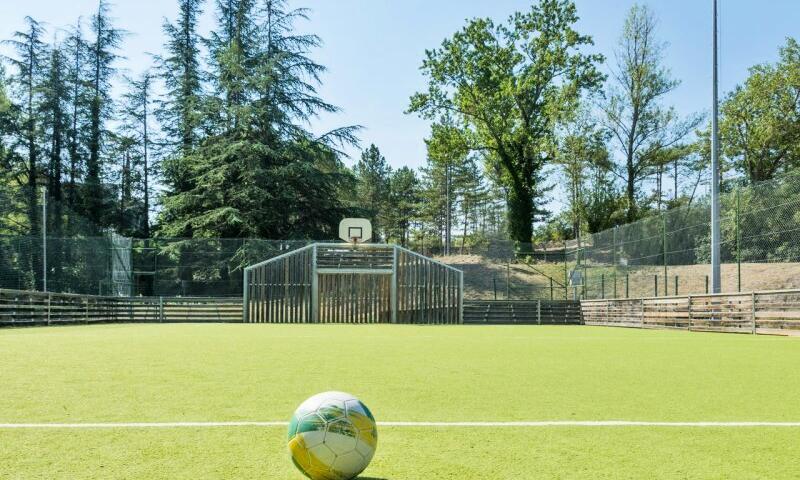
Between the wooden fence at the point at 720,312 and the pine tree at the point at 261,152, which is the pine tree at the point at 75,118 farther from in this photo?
the wooden fence at the point at 720,312

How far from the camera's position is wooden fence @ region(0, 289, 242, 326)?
60.3 feet

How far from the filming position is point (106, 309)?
78.6 ft

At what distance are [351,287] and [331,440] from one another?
2394 centimetres

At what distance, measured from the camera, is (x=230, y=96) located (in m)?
35.2

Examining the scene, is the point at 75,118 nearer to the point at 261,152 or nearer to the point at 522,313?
the point at 261,152

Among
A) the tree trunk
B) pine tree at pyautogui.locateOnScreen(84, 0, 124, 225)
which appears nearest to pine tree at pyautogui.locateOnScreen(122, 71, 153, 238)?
pine tree at pyautogui.locateOnScreen(84, 0, 124, 225)

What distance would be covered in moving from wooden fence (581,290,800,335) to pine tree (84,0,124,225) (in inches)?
1211

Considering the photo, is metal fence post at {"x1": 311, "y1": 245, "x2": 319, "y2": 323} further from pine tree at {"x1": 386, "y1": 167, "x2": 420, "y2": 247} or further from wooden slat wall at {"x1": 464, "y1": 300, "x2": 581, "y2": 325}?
pine tree at {"x1": 386, "y1": 167, "x2": 420, "y2": 247}

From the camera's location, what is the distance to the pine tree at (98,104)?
1576 inches

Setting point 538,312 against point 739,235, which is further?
point 538,312

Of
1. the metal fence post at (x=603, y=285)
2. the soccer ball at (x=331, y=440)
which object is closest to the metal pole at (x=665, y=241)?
the metal fence post at (x=603, y=285)

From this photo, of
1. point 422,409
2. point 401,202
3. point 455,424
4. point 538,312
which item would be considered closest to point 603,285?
point 538,312

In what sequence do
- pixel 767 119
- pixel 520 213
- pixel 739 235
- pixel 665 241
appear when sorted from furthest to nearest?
pixel 520 213, pixel 767 119, pixel 665 241, pixel 739 235

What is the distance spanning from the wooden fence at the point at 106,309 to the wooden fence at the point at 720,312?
14.5 m
